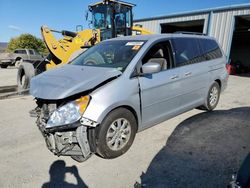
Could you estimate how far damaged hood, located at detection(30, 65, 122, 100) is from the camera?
2742mm

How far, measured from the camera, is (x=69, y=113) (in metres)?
2.71

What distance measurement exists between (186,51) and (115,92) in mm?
2135

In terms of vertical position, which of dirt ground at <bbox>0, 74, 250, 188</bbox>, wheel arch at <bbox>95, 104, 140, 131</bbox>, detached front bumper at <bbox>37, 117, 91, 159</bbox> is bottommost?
dirt ground at <bbox>0, 74, 250, 188</bbox>

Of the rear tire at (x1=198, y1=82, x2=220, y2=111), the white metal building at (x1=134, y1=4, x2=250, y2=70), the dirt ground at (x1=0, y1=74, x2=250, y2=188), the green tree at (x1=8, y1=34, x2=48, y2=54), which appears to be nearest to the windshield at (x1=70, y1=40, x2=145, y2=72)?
the dirt ground at (x1=0, y1=74, x2=250, y2=188)

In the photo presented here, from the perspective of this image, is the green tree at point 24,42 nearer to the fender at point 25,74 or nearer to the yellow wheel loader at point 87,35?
the yellow wheel loader at point 87,35

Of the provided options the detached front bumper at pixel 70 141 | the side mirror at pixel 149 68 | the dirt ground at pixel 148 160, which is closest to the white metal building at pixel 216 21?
the dirt ground at pixel 148 160

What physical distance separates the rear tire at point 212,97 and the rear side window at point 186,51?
923 mm

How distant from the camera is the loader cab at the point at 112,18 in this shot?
28.2ft

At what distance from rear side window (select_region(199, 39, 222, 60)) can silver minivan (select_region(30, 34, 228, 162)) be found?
28cm

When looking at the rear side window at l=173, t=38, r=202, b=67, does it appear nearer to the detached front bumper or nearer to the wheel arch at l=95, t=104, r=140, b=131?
the wheel arch at l=95, t=104, r=140, b=131

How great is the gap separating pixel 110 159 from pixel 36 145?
4.41ft

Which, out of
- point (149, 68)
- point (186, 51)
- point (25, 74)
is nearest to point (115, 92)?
point (149, 68)

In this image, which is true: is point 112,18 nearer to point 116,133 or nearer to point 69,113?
point 116,133

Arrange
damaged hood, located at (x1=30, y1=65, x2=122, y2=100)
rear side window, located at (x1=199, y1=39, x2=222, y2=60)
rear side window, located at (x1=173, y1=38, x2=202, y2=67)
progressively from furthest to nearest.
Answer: rear side window, located at (x1=199, y1=39, x2=222, y2=60) → rear side window, located at (x1=173, y1=38, x2=202, y2=67) → damaged hood, located at (x1=30, y1=65, x2=122, y2=100)
